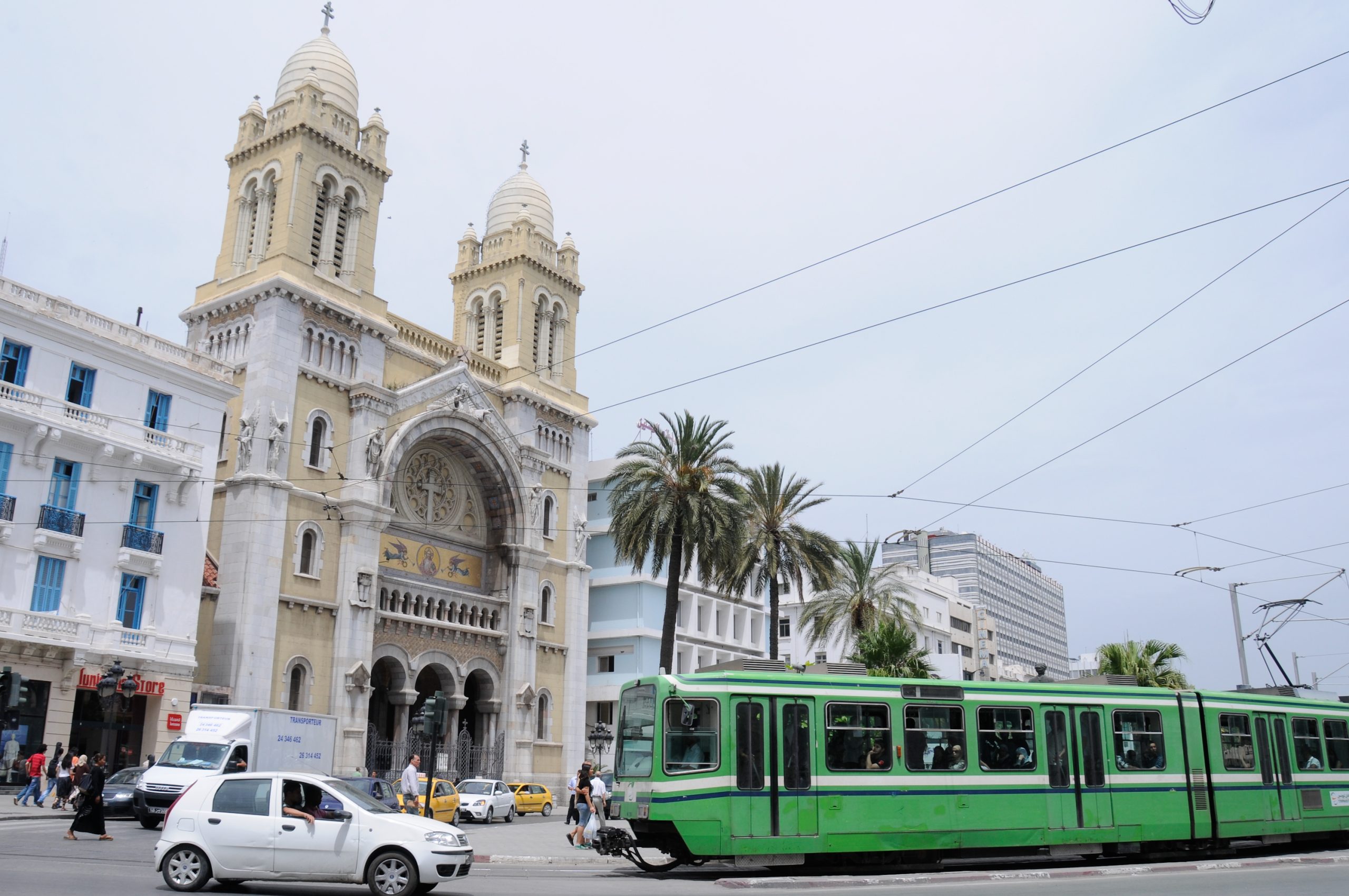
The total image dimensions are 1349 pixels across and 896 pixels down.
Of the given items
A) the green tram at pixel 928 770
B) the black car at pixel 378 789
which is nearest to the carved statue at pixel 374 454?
the black car at pixel 378 789

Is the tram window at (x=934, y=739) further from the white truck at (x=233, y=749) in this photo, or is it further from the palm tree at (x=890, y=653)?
the palm tree at (x=890, y=653)

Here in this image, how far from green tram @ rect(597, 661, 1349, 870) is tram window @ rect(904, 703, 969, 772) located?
0.08 feet

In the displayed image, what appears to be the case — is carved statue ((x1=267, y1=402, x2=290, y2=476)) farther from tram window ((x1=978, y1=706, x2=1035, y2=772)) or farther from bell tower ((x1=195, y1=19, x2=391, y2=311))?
tram window ((x1=978, y1=706, x2=1035, y2=772))

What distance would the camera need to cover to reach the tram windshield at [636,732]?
15.8m

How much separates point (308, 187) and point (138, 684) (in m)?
19.1

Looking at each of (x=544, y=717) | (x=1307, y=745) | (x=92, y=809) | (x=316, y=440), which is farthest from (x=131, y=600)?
(x=1307, y=745)

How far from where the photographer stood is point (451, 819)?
96.6ft

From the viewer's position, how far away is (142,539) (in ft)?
96.4

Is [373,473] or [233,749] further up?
[373,473]

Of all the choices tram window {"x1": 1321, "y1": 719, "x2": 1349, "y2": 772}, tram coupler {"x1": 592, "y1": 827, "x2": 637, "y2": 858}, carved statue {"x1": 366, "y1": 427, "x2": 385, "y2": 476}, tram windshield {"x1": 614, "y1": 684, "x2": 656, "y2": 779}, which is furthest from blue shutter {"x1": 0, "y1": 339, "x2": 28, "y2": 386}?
tram window {"x1": 1321, "y1": 719, "x2": 1349, "y2": 772}

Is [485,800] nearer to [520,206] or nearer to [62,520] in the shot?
[62,520]

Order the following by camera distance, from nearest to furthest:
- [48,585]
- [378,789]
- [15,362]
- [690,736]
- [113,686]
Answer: [690,736] < [378,789] < [113,686] < [48,585] < [15,362]

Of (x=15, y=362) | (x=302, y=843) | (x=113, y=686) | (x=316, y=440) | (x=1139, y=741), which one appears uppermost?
(x=316, y=440)

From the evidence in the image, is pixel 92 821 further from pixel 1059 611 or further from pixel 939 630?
pixel 1059 611
